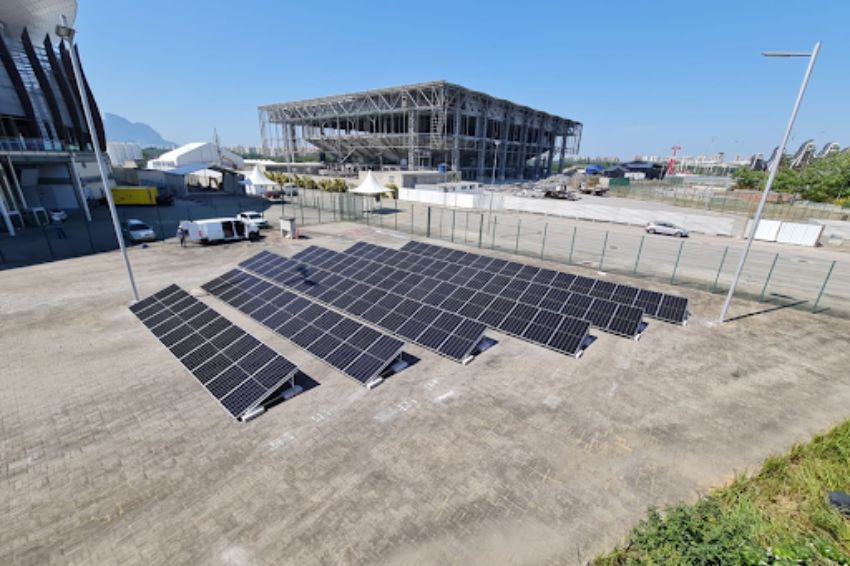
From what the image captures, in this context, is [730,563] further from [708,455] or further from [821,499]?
[708,455]

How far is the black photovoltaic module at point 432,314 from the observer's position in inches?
505

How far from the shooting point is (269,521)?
6613 millimetres

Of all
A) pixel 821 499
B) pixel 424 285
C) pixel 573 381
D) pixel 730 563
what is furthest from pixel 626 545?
pixel 424 285

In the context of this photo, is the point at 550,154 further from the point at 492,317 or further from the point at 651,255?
the point at 492,317

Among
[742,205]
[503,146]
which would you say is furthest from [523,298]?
[503,146]

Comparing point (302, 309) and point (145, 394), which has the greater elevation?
point (302, 309)

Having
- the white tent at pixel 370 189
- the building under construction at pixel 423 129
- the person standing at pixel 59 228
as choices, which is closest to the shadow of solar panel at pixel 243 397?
the person standing at pixel 59 228

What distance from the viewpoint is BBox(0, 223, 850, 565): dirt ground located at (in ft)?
20.9

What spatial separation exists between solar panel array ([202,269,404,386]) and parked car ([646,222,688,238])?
35599 mm

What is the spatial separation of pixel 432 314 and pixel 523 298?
13.7 feet

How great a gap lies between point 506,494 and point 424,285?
9.80 m

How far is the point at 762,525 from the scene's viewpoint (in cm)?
582

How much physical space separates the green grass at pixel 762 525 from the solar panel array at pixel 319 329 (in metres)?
7.30

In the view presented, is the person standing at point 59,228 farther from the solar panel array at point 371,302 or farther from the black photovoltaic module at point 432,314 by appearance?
the black photovoltaic module at point 432,314
